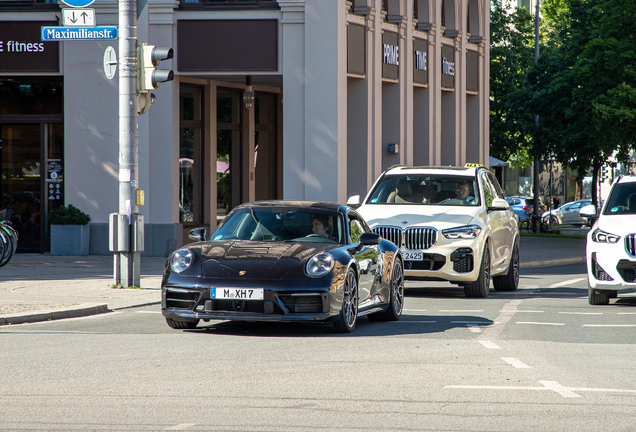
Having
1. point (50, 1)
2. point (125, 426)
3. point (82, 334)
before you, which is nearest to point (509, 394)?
point (125, 426)

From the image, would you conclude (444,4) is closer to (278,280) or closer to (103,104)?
(103,104)

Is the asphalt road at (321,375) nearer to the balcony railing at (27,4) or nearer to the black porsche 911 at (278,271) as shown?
the black porsche 911 at (278,271)

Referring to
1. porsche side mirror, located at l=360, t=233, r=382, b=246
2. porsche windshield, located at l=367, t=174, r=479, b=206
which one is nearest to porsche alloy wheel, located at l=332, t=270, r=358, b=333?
porsche side mirror, located at l=360, t=233, r=382, b=246

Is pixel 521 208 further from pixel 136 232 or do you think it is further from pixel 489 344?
pixel 489 344

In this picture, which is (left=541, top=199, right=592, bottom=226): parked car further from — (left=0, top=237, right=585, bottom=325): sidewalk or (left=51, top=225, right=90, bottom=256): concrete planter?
(left=51, top=225, right=90, bottom=256): concrete planter

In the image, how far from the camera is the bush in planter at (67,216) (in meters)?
21.1

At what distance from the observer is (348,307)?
33.0ft

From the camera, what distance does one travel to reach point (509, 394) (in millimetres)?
6875

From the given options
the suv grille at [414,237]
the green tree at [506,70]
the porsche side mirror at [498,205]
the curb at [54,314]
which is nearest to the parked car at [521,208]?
the green tree at [506,70]

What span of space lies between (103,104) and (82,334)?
40.7 ft

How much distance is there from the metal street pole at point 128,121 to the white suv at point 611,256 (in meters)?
6.47

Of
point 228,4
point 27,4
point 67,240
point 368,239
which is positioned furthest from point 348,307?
point 27,4

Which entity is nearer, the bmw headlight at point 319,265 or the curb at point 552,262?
the bmw headlight at point 319,265

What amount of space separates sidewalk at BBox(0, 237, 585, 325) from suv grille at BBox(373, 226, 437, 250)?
3.53 m
